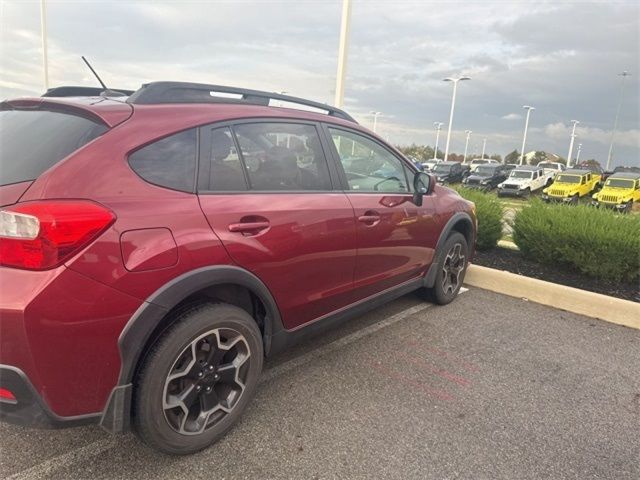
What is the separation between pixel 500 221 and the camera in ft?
21.6

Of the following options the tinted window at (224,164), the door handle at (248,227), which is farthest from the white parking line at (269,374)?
the tinted window at (224,164)

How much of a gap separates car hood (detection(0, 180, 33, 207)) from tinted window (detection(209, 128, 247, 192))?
0.79m

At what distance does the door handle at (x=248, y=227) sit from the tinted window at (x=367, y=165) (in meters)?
0.93

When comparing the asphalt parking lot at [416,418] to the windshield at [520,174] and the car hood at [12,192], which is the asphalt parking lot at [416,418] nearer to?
the car hood at [12,192]

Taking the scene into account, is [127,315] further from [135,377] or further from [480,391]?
[480,391]

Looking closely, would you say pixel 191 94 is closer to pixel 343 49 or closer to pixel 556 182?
pixel 343 49

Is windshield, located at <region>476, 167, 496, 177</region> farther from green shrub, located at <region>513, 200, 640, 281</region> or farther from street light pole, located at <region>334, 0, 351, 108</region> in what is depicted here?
green shrub, located at <region>513, 200, 640, 281</region>

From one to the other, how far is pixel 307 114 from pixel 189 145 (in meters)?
1.03

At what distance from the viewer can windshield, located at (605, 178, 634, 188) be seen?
25.5 metres

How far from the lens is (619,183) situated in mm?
25781

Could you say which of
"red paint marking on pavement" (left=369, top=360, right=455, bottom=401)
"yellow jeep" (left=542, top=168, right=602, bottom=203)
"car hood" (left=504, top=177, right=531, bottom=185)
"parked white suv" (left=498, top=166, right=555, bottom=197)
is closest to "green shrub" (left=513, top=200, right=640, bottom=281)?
"red paint marking on pavement" (left=369, top=360, right=455, bottom=401)

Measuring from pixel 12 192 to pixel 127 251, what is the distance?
0.50 meters

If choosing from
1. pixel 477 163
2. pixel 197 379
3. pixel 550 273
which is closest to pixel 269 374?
pixel 197 379

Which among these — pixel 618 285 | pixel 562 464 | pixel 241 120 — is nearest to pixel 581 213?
pixel 618 285
